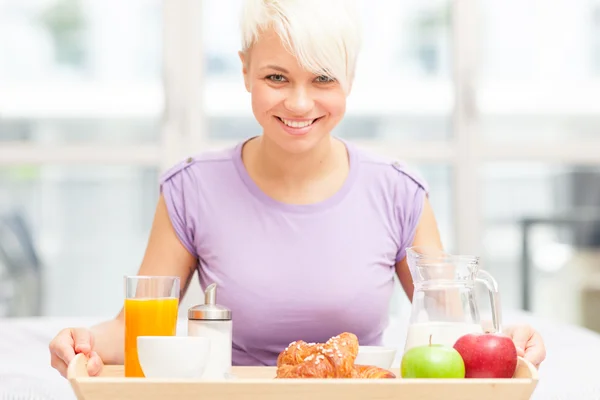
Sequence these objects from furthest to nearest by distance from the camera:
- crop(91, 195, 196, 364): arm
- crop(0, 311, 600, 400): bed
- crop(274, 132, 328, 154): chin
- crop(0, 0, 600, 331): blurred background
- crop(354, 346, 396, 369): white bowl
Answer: crop(0, 0, 600, 331): blurred background
crop(91, 195, 196, 364): arm
crop(274, 132, 328, 154): chin
crop(0, 311, 600, 400): bed
crop(354, 346, 396, 369): white bowl

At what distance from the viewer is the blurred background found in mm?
3570

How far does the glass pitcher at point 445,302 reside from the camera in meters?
1.19

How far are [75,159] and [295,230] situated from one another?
2132mm

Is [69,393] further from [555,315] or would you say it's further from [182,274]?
[555,315]

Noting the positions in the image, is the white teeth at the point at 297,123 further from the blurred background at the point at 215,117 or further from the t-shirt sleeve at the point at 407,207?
the blurred background at the point at 215,117

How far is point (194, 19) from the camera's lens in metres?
3.57

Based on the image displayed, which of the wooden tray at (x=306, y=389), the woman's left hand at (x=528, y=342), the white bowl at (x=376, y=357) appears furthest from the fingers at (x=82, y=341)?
the woman's left hand at (x=528, y=342)

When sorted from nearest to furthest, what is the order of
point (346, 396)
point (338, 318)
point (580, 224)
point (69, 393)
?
point (346, 396)
point (69, 393)
point (338, 318)
point (580, 224)

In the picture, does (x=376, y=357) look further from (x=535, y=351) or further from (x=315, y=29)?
(x=315, y=29)

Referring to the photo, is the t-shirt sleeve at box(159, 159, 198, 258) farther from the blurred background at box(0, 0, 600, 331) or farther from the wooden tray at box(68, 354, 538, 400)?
the blurred background at box(0, 0, 600, 331)

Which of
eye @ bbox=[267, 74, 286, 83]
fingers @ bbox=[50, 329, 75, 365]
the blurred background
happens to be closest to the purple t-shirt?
eye @ bbox=[267, 74, 286, 83]

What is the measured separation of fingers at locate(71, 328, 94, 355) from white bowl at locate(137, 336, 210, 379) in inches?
8.6

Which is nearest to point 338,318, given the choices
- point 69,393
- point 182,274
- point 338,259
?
point 338,259

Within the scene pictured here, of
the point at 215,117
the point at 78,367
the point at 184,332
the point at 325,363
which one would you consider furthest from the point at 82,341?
the point at 215,117
